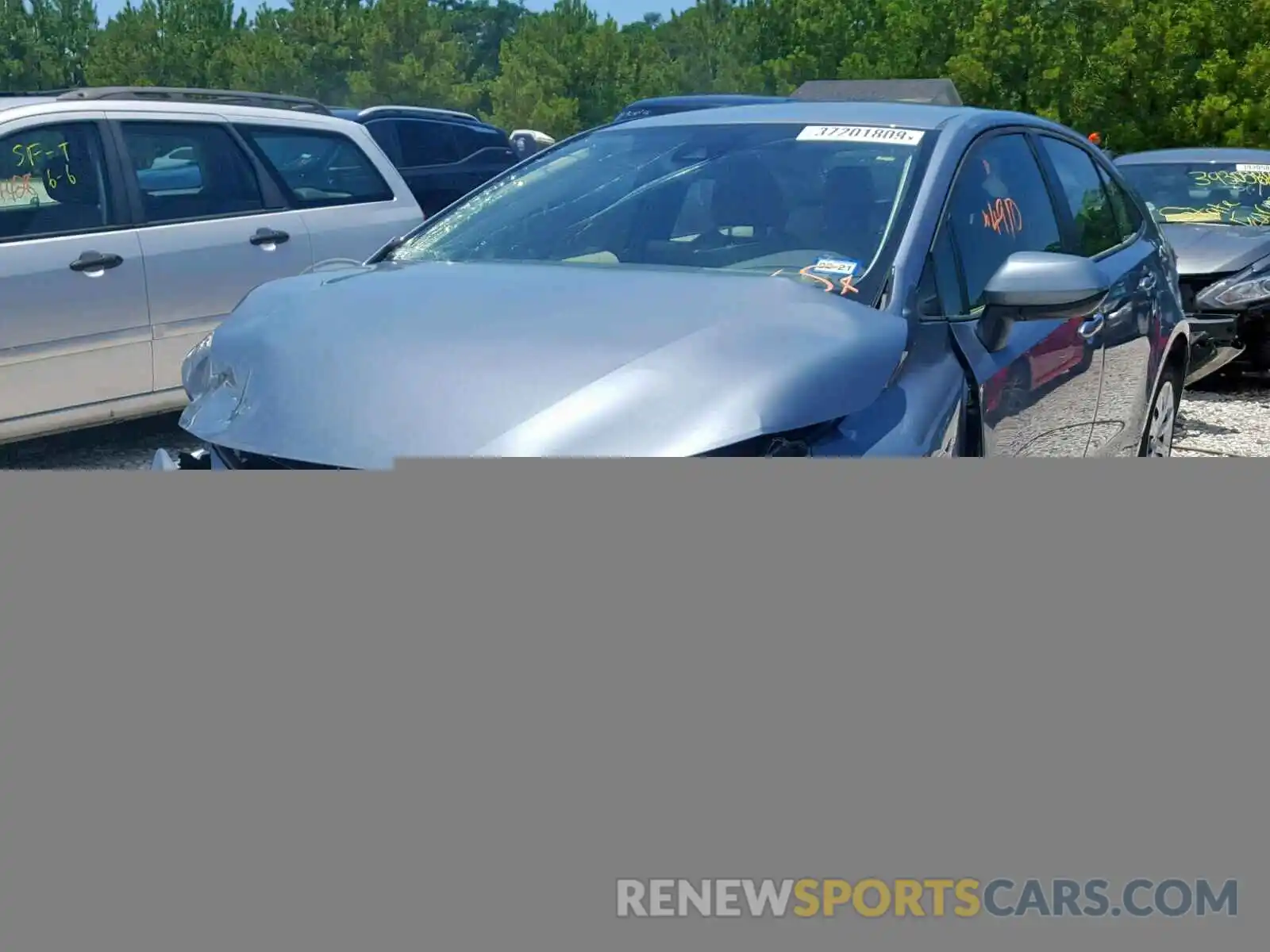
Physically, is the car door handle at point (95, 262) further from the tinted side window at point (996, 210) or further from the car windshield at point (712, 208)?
the tinted side window at point (996, 210)

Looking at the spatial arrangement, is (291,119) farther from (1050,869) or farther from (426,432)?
(1050,869)

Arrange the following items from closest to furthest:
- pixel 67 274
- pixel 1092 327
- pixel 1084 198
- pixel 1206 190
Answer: pixel 1092 327 → pixel 1084 198 → pixel 67 274 → pixel 1206 190

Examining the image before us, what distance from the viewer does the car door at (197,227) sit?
6395 mm

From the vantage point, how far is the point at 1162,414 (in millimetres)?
4969

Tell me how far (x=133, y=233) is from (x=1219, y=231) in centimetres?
643

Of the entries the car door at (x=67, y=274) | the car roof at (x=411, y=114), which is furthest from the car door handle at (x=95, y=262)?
the car roof at (x=411, y=114)

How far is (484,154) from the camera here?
13984mm

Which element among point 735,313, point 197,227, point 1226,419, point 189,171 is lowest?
point 1226,419

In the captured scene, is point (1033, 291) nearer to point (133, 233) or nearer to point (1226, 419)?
point (133, 233)

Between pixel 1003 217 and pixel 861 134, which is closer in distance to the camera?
pixel 861 134

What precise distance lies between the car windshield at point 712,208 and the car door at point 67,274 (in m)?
2.58

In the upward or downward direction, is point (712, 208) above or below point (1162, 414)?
above

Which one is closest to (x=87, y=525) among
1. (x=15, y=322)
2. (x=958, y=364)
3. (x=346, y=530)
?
(x=346, y=530)

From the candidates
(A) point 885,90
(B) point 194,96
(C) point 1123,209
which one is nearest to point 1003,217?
(C) point 1123,209
